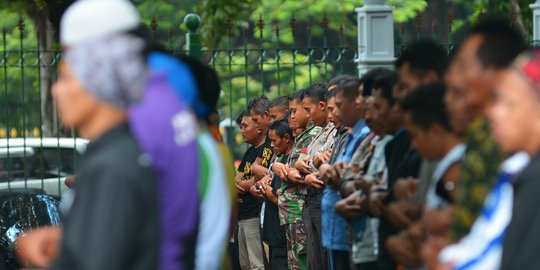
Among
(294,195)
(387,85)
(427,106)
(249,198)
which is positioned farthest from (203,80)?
(249,198)

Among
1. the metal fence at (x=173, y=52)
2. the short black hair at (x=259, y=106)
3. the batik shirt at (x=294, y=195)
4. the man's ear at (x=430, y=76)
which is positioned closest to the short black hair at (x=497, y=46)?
the man's ear at (x=430, y=76)

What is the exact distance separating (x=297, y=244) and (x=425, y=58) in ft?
15.1

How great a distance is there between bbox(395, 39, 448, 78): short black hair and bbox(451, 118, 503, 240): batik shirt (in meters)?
1.65

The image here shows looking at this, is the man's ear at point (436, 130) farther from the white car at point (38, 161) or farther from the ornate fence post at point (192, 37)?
the white car at point (38, 161)

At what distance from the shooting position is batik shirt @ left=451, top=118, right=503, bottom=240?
18.1 feet

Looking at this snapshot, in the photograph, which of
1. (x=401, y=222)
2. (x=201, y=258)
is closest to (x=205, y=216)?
(x=201, y=258)

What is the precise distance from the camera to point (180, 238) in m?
4.98

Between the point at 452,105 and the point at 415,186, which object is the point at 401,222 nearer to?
the point at 415,186

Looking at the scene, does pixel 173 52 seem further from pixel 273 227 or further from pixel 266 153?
pixel 273 227

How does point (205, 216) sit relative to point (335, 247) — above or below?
above

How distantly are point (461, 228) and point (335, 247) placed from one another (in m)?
3.66

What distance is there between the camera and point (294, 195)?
38.5 ft

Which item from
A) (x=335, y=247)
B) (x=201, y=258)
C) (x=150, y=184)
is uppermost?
(x=150, y=184)

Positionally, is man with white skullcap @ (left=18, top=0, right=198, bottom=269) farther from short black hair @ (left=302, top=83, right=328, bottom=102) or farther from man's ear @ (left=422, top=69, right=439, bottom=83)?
short black hair @ (left=302, top=83, right=328, bottom=102)
